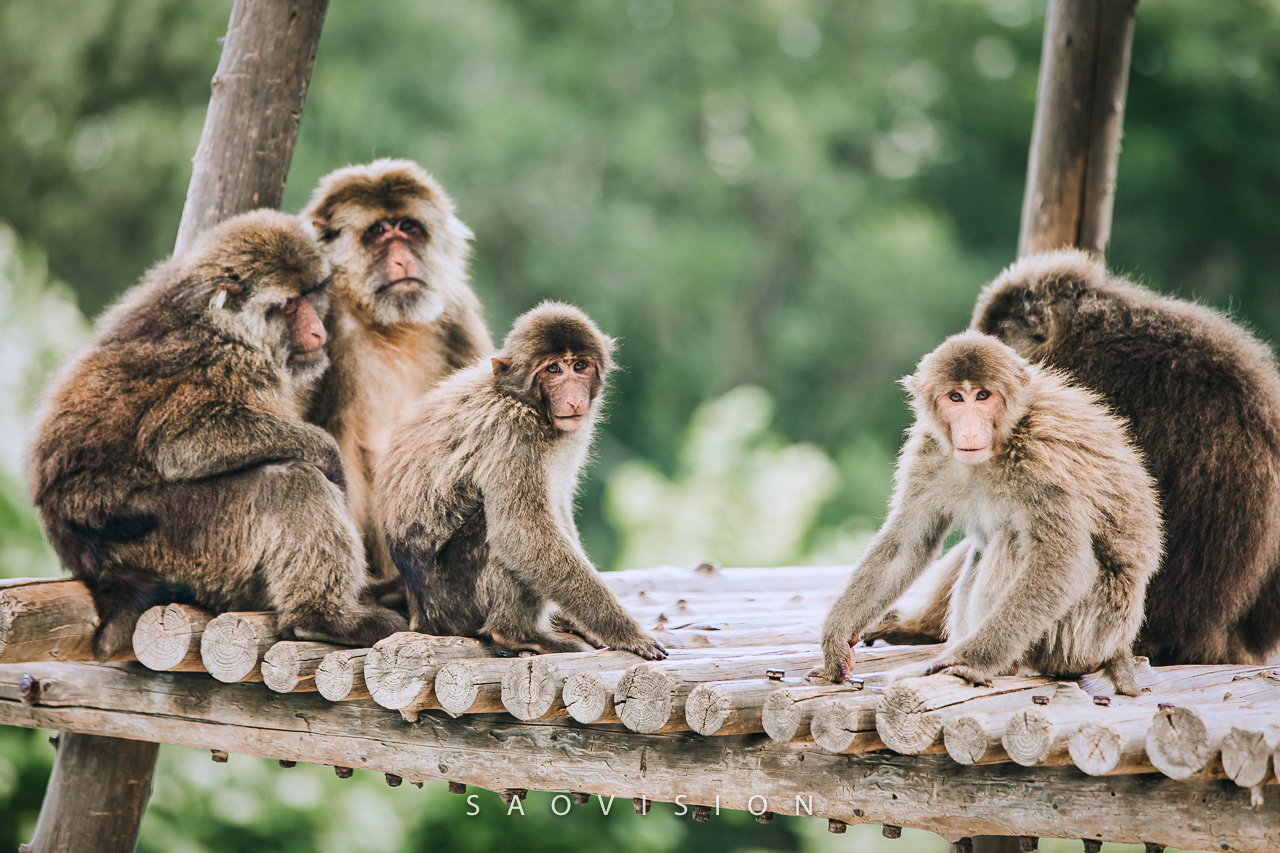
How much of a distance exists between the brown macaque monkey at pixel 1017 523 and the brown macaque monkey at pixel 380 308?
1.93 m

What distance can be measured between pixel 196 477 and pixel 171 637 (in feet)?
1.76

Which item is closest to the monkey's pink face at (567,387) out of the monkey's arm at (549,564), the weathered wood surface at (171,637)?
the monkey's arm at (549,564)

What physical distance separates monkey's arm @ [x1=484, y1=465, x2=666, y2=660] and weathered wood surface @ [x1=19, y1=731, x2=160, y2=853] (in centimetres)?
206

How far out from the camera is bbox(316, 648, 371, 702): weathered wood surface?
12.4ft

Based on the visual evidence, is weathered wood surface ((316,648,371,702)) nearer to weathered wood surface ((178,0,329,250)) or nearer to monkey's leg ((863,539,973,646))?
monkey's leg ((863,539,973,646))

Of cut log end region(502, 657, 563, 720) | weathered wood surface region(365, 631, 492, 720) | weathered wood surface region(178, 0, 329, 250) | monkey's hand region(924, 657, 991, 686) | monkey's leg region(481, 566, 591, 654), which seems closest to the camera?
monkey's hand region(924, 657, 991, 686)

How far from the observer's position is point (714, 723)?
3.43m

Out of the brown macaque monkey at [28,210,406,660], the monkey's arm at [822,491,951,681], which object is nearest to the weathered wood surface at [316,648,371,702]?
the brown macaque monkey at [28,210,406,660]

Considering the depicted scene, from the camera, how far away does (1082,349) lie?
14.0 ft

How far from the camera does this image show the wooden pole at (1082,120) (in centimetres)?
566

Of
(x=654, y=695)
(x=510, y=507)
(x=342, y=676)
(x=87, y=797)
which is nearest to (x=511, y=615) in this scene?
(x=510, y=507)

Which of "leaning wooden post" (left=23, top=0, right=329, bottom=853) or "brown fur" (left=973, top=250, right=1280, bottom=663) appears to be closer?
"brown fur" (left=973, top=250, right=1280, bottom=663)

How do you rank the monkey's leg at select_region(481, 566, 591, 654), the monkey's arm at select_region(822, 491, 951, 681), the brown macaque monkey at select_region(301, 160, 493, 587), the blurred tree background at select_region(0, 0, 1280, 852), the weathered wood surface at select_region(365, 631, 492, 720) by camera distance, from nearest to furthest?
the weathered wood surface at select_region(365, 631, 492, 720) < the monkey's arm at select_region(822, 491, 951, 681) < the monkey's leg at select_region(481, 566, 591, 654) < the brown macaque monkey at select_region(301, 160, 493, 587) < the blurred tree background at select_region(0, 0, 1280, 852)

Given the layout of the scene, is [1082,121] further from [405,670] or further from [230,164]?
[405,670]
